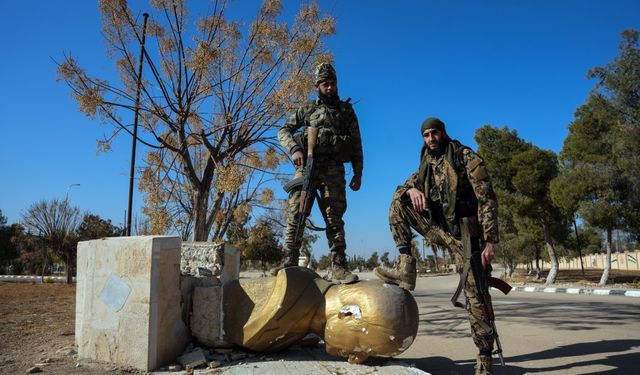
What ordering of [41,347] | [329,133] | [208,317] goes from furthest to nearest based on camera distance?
[41,347] < [329,133] < [208,317]

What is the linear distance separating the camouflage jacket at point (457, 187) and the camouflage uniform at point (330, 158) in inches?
25.3

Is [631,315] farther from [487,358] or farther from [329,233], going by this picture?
[329,233]

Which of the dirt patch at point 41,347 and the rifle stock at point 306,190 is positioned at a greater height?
the rifle stock at point 306,190

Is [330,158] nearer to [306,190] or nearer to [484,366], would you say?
[306,190]

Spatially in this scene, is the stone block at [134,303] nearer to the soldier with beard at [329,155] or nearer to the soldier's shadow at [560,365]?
the soldier with beard at [329,155]

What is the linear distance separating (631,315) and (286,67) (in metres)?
7.38

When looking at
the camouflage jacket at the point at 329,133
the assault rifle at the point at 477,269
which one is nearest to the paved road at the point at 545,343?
the assault rifle at the point at 477,269

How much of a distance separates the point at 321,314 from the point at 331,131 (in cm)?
168

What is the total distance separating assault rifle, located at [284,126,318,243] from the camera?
154 inches

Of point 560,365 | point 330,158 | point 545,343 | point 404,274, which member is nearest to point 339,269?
point 404,274

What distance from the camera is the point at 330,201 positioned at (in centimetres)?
409

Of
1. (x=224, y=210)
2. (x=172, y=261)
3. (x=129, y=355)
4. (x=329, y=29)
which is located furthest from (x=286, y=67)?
(x=129, y=355)

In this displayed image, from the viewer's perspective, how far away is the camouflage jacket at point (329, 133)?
4082 mm

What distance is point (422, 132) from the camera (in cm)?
375
